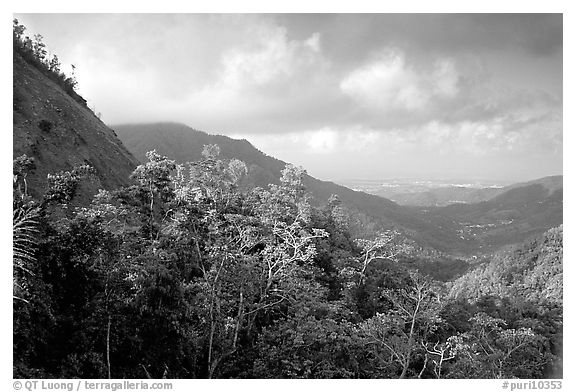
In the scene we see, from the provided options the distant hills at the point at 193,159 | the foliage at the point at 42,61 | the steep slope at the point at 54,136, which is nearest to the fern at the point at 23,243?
the steep slope at the point at 54,136

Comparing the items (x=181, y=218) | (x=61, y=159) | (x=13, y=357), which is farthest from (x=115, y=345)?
(x=61, y=159)

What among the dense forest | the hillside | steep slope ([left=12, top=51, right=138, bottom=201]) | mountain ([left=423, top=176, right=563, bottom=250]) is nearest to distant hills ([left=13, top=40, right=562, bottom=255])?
steep slope ([left=12, top=51, right=138, bottom=201])

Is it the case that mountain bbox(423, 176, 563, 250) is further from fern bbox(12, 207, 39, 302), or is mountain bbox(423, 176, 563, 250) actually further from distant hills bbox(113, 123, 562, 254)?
fern bbox(12, 207, 39, 302)

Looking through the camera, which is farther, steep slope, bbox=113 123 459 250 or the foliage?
steep slope, bbox=113 123 459 250

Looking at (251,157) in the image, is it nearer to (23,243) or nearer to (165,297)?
(165,297)

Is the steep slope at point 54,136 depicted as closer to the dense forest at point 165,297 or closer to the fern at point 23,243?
the dense forest at point 165,297

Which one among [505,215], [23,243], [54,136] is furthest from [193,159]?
[505,215]

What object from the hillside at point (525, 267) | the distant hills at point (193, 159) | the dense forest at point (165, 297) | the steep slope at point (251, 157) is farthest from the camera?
the steep slope at point (251, 157)
